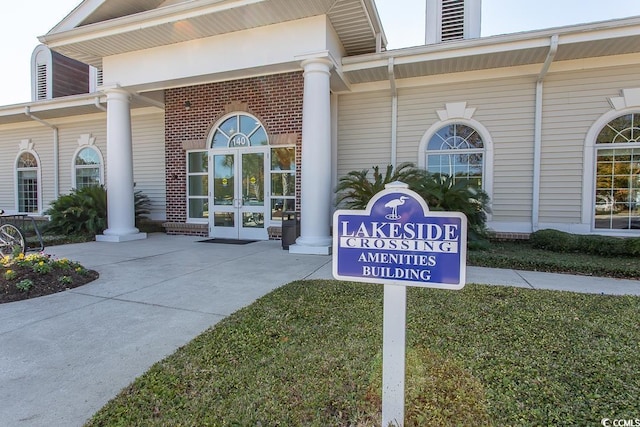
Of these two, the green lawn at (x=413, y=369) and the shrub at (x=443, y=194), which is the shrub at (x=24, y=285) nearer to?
the green lawn at (x=413, y=369)

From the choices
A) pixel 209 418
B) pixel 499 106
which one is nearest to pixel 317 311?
pixel 209 418

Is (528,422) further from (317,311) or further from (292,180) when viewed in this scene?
(292,180)

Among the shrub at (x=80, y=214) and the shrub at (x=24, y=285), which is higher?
the shrub at (x=80, y=214)

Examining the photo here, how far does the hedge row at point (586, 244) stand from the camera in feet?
19.8

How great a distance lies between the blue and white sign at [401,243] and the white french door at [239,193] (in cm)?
699

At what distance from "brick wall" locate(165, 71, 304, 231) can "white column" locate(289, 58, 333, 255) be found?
1.37m

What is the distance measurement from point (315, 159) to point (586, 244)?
17.4 ft

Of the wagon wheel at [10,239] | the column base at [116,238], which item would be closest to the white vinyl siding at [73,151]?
the column base at [116,238]

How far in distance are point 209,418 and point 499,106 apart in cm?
818

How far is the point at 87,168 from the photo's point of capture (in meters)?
12.2

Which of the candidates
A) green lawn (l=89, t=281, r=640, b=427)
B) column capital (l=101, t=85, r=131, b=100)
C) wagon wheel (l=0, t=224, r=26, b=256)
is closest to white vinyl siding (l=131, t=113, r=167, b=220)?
column capital (l=101, t=85, r=131, b=100)

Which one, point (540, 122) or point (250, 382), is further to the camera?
point (540, 122)

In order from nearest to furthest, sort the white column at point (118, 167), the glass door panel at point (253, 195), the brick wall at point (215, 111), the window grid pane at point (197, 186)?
the brick wall at point (215, 111)
the white column at point (118, 167)
the glass door panel at point (253, 195)
the window grid pane at point (197, 186)

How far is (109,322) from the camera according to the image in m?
3.37
